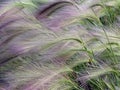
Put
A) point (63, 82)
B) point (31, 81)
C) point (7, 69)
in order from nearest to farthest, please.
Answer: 1. point (31, 81)
2. point (63, 82)
3. point (7, 69)

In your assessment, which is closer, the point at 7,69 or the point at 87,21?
the point at 7,69

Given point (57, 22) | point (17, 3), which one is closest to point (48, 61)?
point (57, 22)

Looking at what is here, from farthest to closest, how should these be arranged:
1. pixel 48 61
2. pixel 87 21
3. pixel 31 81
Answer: pixel 87 21 < pixel 48 61 < pixel 31 81

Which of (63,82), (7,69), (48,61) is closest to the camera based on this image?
(63,82)

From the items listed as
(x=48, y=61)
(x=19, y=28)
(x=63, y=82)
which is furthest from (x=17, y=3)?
(x=63, y=82)

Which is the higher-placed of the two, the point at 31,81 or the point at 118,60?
the point at 31,81

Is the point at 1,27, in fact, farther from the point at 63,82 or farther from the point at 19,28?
the point at 63,82

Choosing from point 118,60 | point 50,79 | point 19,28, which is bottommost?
point 118,60

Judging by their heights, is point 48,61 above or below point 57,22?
below

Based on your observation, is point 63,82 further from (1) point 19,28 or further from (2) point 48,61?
(1) point 19,28
